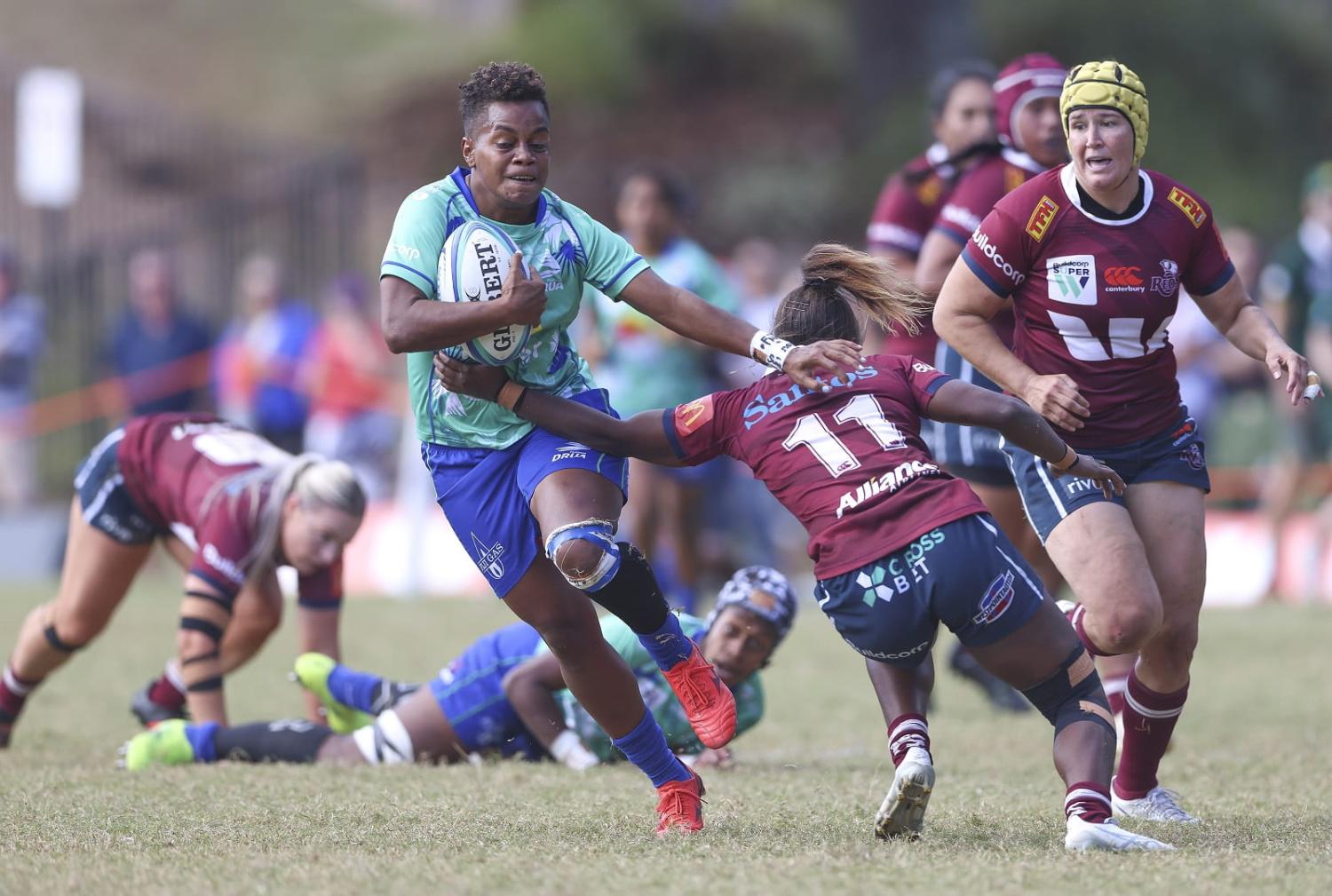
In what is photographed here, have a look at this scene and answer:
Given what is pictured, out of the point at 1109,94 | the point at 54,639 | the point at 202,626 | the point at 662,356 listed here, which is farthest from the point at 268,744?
the point at 662,356

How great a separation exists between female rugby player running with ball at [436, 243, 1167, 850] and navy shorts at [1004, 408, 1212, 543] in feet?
0.99

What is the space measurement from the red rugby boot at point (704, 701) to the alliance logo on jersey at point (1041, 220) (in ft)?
5.42

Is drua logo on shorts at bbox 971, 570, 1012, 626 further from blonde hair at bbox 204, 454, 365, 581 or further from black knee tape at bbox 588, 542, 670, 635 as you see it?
blonde hair at bbox 204, 454, 365, 581

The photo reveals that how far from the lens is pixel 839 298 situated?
4965mm

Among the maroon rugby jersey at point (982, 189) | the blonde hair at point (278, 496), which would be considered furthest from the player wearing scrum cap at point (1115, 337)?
the blonde hair at point (278, 496)

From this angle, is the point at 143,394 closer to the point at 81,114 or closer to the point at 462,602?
the point at 462,602

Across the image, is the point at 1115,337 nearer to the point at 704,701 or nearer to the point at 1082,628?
the point at 1082,628

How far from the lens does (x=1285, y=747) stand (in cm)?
691

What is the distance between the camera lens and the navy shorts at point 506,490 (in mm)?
4984

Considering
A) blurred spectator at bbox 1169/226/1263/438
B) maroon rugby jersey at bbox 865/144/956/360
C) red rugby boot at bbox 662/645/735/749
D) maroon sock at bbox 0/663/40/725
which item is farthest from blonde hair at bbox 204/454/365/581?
blurred spectator at bbox 1169/226/1263/438

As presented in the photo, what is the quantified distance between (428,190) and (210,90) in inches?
883

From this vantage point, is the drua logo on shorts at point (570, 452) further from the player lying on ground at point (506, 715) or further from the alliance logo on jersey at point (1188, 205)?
the alliance logo on jersey at point (1188, 205)

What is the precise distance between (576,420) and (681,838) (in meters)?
1.23

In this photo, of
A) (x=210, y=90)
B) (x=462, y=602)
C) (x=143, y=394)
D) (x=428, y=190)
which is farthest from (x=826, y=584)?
(x=210, y=90)
